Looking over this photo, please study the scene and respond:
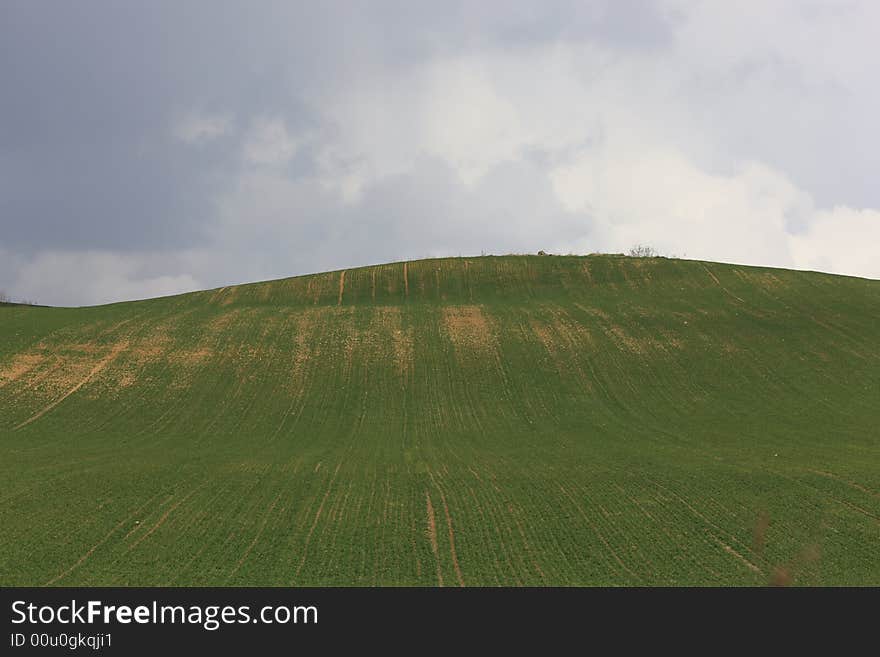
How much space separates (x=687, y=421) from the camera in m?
40.6

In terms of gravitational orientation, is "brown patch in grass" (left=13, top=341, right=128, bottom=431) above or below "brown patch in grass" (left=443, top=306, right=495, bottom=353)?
below

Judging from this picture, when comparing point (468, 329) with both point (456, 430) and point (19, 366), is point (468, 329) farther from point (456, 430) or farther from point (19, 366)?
point (19, 366)

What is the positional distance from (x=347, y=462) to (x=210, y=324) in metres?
33.2

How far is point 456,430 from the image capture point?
128 feet

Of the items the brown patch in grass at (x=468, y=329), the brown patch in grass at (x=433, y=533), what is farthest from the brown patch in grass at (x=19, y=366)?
the brown patch in grass at (x=433, y=533)

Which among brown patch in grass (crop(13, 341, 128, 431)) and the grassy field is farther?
brown patch in grass (crop(13, 341, 128, 431))

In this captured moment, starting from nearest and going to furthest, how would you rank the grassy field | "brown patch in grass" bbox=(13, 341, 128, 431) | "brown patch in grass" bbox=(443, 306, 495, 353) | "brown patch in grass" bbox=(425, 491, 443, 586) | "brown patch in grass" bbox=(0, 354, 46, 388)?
"brown patch in grass" bbox=(425, 491, 443, 586)
the grassy field
"brown patch in grass" bbox=(13, 341, 128, 431)
"brown patch in grass" bbox=(0, 354, 46, 388)
"brown patch in grass" bbox=(443, 306, 495, 353)

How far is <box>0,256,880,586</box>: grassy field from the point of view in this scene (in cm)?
1861

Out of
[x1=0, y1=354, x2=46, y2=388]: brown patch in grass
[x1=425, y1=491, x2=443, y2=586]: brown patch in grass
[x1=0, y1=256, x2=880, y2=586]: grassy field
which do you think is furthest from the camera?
[x1=0, y1=354, x2=46, y2=388]: brown patch in grass

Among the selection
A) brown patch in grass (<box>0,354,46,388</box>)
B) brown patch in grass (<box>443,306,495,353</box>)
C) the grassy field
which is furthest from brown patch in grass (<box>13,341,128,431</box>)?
brown patch in grass (<box>443,306,495,353</box>)

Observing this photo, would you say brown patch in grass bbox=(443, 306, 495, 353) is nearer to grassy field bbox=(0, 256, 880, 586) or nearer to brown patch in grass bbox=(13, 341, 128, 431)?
grassy field bbox=(0, 256, 880, 586)

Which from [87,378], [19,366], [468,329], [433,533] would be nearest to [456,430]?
[433,533]

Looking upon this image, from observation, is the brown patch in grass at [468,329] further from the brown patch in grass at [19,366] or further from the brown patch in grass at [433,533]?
the brown patch in grass at [19,366]
